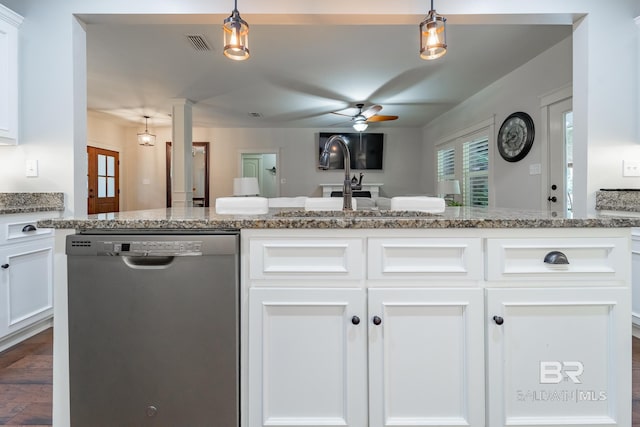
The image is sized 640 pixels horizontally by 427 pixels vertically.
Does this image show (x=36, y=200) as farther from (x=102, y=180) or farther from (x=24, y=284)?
(x=102, y=180)

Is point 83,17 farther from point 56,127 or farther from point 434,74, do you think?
point 434,74

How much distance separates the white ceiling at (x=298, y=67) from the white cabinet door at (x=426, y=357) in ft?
7.10

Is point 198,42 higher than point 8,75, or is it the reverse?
point 198,42

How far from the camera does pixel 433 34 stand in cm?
161

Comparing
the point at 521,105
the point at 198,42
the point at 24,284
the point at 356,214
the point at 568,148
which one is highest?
the point at 198,42

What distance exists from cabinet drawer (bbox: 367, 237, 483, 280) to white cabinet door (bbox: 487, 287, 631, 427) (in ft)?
0.42

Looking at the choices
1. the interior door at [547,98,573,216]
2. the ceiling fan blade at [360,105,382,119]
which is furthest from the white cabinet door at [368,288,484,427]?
the ceiling fan blade at [360,105,382,119]

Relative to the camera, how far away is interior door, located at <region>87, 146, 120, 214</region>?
6547 millimetres

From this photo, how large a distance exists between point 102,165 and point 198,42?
480 cm

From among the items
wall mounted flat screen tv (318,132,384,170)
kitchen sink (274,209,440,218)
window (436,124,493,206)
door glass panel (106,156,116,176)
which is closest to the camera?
kitchen sink (274,209,440,218)

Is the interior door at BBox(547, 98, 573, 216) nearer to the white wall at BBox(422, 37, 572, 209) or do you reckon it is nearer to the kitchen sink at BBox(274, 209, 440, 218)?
the white wall at BBox(422, 37, 572, 209)

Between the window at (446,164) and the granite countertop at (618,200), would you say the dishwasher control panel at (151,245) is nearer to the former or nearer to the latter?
the granite countertop at (618,200)

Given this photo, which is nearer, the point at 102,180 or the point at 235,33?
the point at 235,33
